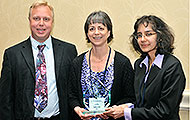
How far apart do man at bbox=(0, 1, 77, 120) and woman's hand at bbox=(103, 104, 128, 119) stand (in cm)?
46

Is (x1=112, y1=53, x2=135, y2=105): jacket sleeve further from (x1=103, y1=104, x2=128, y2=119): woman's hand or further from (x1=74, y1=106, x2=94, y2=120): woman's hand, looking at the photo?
(x1=74, y1=106, x2=94, y2=120): woman's hand

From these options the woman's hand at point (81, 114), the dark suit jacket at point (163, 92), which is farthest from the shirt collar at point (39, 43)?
the dark suit jacket at point (163, 92)

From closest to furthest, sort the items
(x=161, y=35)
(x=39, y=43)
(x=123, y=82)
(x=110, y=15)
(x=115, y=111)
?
(x=161, y=35), (x=115, y=111), (x=123, y=82), (x=39, y=43), (x=110, y=15)

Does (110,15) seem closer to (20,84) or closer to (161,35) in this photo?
(161,35)

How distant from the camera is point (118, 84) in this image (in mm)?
2322

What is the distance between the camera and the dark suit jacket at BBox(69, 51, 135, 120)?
7.63 ft

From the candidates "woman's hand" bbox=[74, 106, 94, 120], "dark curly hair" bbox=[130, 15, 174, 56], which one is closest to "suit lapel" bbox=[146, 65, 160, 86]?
"dark curly hair" bbox=[130, 15, 174, 56]

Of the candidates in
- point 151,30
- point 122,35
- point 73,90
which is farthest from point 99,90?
point 122,35

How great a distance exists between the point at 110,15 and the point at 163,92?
1334 millimetres

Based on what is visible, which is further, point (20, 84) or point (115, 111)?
point (20, 84)

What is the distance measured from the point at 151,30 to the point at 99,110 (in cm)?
79

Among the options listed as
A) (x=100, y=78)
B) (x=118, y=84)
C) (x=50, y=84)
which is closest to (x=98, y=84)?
(x=100, y=78)

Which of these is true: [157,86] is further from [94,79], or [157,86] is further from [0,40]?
[0,40]

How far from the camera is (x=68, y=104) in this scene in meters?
2.50
